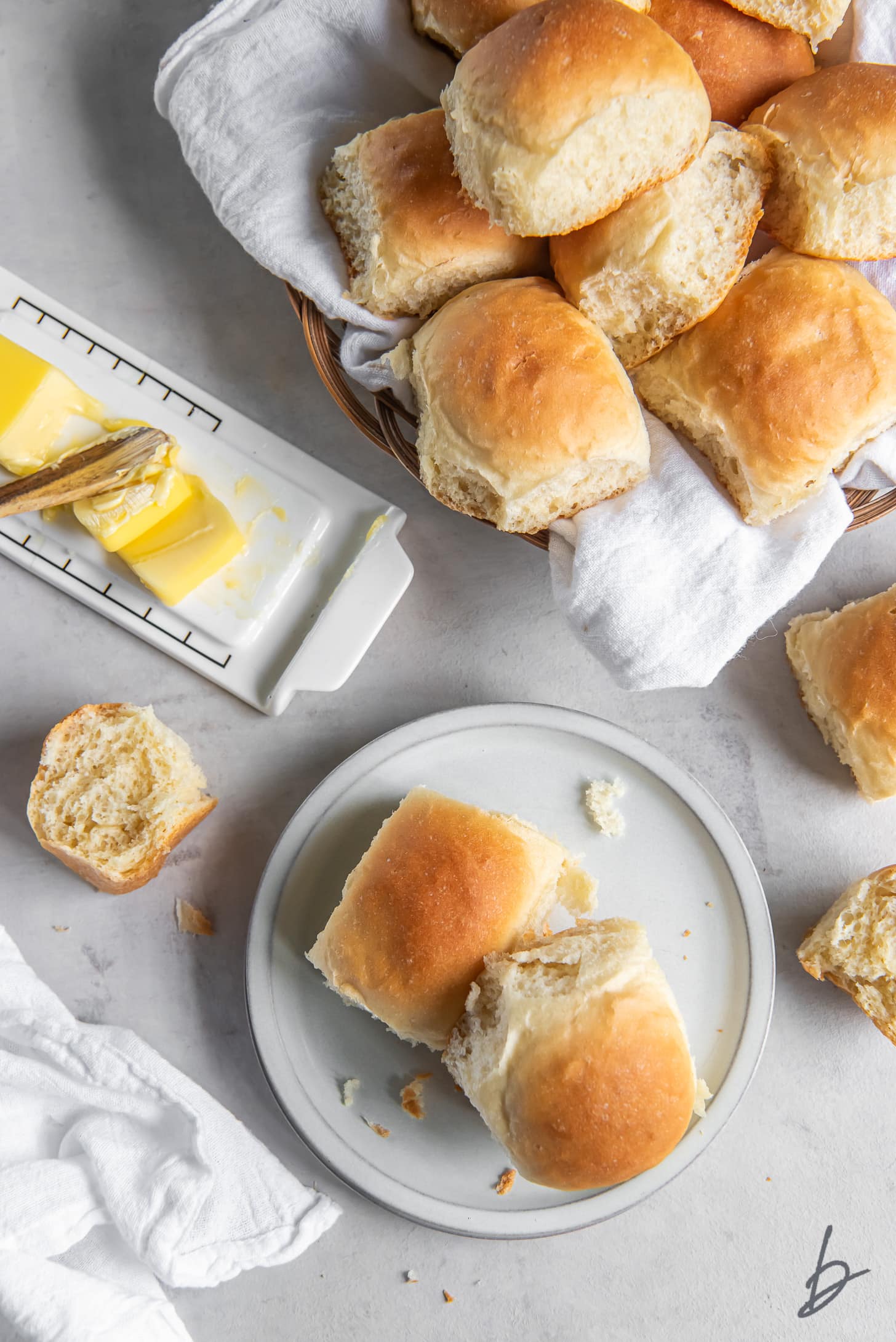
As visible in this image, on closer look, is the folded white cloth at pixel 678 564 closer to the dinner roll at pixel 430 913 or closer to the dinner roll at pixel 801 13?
the dinner roll at pixel 430 913

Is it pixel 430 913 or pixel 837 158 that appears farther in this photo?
pixel 430 913

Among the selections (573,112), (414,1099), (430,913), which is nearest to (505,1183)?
(414,1099)

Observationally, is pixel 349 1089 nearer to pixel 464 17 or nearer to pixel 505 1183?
pixel 505 1183

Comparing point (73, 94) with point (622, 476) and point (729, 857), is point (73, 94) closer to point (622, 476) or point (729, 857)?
point (622, 476)

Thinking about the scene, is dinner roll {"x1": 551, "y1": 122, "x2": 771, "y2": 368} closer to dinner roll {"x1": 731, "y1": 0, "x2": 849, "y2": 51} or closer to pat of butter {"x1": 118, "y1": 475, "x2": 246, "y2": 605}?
dinner roll {"x1": 731, "y1": 0, "x2": 849, "y2": 51}

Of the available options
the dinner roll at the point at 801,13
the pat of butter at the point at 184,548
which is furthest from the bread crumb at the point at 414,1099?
the dinner roll at the point at 801,13

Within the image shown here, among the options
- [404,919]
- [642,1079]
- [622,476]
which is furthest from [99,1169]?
[622,476]
